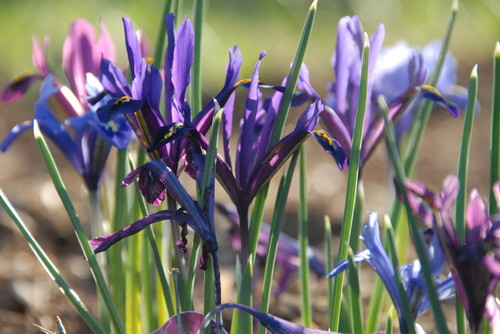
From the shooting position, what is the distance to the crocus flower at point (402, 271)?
0.82m

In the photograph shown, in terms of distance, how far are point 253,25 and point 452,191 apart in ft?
15.0

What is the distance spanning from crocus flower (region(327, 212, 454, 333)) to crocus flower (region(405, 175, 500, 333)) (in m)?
0.09

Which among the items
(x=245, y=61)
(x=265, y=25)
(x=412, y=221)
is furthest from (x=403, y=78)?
(x=265, y=25)

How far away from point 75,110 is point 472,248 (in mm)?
725

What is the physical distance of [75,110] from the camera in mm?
1203

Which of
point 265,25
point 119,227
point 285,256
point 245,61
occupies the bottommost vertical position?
point 285,256

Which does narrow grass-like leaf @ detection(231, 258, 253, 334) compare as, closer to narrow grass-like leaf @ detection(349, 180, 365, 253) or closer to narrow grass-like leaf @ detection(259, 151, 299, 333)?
narrow grass-like leaf @ detection(259, 151, 299, 333)

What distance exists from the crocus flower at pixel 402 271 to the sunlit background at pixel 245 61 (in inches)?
28.6

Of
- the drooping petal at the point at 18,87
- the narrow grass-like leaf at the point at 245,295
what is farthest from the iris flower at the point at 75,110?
the narrow grass-like leaf at the point at 245,295

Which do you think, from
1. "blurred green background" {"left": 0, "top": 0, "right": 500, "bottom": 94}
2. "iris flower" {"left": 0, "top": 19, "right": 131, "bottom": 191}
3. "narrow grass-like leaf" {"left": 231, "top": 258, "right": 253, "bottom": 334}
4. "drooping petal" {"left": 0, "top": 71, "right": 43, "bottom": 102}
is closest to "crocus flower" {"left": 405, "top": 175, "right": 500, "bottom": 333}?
"narrow grass-like leaf" {"left": 231, "top": 258, "right": 253, "bottom": 334}

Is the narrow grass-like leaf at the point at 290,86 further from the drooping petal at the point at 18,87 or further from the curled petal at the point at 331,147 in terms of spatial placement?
the drooping petal at the point at 18,87

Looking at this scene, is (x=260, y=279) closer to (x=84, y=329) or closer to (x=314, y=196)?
(x=84, y=329)

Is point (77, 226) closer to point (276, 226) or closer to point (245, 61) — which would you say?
point (276, 226)

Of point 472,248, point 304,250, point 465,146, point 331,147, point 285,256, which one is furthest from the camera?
point 285,256
